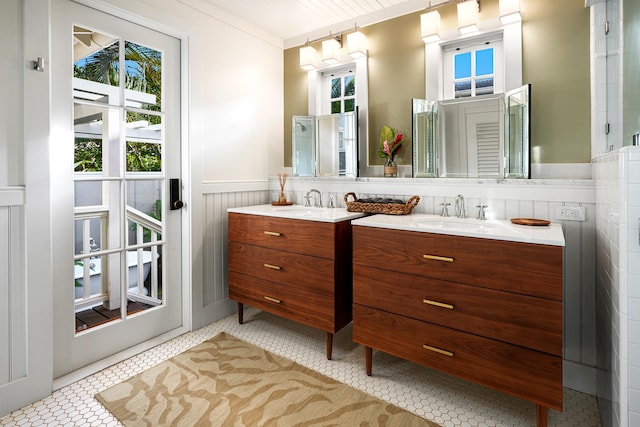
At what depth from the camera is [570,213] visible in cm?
189

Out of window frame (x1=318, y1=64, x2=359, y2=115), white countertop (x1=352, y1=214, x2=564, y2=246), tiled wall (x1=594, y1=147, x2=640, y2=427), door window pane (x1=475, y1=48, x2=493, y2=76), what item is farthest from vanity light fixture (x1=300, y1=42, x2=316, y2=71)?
tiled wall (x1=594, y1=147, x2=640, y2=427)

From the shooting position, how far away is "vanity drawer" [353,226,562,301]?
1.46 meters

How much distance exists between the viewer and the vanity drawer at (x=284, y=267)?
7.06 feet

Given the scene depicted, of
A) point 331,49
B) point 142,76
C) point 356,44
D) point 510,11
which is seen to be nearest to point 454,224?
point 510,11

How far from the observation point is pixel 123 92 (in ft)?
7.34

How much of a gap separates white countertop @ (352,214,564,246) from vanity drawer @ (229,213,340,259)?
24cm

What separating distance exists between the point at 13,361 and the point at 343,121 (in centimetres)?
247

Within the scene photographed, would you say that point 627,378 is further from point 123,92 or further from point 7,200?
point 123,92

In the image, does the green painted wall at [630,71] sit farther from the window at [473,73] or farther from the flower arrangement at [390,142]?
the flower arrangement at [390,142]

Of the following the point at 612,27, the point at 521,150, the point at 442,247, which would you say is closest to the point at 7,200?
the point at 442,247

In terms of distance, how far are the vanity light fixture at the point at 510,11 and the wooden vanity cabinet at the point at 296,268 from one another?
1.51m

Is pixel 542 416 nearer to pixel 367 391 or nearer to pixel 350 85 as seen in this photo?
pixel 367 391

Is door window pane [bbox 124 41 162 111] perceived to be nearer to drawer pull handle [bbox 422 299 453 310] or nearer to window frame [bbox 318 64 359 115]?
window frame [bbox 318 64 359 115]

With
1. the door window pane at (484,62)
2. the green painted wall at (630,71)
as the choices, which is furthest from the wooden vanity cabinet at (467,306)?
the door window pane at (484,62)
